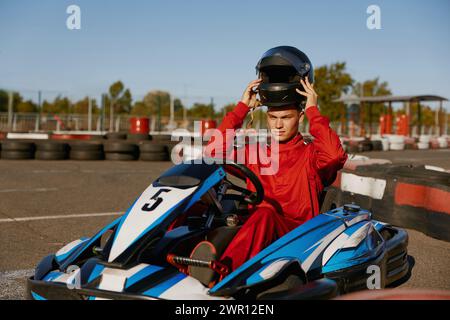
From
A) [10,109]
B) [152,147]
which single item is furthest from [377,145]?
[10,109]

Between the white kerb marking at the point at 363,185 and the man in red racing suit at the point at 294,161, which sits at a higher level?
the man in red racing suit at the point at 294,161

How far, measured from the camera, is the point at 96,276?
2205mm

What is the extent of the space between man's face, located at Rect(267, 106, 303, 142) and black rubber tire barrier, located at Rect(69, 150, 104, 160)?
970 centimetres

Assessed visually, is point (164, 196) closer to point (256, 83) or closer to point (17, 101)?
point (256, 83)

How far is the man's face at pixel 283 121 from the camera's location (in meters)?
3.22

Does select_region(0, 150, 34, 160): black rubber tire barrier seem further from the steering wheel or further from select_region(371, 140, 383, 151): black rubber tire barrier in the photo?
select_region(371, 140, 383, 151): black rubber tire barrier

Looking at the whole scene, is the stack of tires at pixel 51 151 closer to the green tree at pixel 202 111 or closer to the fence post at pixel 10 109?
the fence post at pixel 10 109

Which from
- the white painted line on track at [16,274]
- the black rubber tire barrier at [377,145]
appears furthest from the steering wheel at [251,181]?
the black rubber tire barrier at [377,145]

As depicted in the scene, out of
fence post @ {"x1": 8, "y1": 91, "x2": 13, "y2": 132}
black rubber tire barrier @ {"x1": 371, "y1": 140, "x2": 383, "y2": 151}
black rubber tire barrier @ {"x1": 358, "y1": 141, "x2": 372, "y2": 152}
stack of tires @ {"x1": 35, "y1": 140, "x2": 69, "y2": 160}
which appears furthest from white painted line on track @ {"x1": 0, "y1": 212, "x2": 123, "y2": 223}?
black rubber tire barrier @ {"x1": 371, "y1": 140, "x2": 383, "y2": 151}

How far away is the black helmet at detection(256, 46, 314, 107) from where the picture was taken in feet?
10.2

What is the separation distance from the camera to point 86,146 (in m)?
12.4

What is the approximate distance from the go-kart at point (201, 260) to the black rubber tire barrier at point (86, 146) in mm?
9790

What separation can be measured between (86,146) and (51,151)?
806mm

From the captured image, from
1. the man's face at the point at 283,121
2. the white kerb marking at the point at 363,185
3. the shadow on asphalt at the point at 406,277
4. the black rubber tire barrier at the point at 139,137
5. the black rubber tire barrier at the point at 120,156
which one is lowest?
the shadow on asphalt at the point at 406,277
